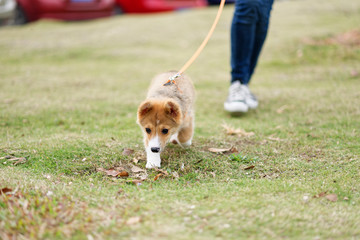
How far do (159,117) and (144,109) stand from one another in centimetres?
16

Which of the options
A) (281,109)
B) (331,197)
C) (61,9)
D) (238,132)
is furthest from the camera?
(61,9)

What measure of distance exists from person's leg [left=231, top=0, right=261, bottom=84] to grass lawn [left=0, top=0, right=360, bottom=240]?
0.67 metres

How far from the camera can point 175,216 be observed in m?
2.34

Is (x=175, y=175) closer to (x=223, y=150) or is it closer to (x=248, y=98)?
(x=223, y=150)

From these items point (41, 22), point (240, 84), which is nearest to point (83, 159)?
point (240, 84)

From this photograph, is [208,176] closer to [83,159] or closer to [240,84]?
[83,159]

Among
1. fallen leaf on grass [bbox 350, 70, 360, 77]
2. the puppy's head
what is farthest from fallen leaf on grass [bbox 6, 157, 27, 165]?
fallen leaf on grass [bbox 350, 70, 360, 77]

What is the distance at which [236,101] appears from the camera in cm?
473

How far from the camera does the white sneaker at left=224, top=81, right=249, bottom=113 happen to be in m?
4.70

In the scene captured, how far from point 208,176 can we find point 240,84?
7.22 ft

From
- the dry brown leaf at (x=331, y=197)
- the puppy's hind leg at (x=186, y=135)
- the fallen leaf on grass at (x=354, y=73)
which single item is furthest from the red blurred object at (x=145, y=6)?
the dry brown leaf at (x=331, y=197)

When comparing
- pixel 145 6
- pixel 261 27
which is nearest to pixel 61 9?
pixel 145 6

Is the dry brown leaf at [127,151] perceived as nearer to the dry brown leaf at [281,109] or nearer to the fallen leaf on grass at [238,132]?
the fallen leaf on grass at [238,132]

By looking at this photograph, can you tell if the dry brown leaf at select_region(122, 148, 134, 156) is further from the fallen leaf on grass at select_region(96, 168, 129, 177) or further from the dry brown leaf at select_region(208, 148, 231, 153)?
the dry brown leaf at select_region(208, 148, 231, 153)
